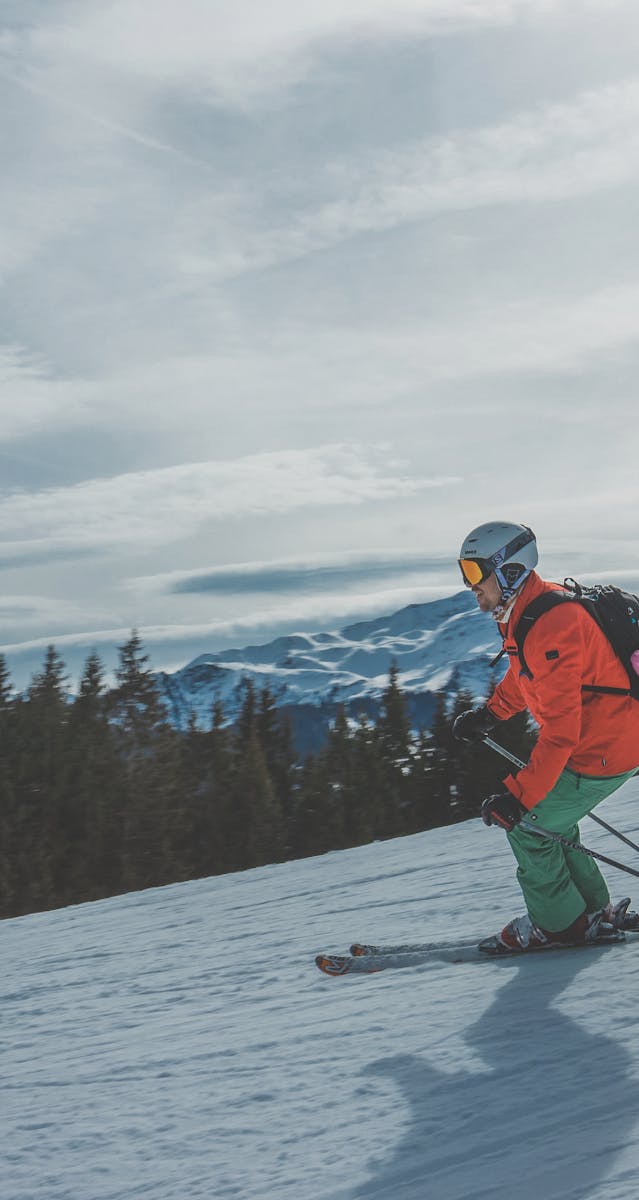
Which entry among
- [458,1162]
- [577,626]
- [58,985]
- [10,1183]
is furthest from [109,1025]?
[577,626]

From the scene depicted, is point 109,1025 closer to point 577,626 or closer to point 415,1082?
point 415,1082

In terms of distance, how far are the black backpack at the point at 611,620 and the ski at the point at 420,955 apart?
3.75 ft

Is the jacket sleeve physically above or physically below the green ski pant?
above

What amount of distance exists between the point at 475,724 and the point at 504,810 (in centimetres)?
117

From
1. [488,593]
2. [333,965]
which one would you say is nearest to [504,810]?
[488,593]

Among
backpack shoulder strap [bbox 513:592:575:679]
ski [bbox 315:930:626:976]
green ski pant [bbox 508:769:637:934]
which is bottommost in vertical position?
ski [bbox 315:930:626:976]

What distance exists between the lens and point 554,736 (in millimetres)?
3924

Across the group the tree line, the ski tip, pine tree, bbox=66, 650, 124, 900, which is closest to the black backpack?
the ski tip

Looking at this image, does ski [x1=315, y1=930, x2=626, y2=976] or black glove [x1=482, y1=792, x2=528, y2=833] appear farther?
A: ski [x1=315, y1=930, x2=626, y2=976]

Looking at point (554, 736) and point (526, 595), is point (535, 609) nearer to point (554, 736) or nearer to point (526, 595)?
point (526, 595)

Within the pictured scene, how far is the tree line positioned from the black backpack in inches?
1733

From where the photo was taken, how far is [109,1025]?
456 centimetres

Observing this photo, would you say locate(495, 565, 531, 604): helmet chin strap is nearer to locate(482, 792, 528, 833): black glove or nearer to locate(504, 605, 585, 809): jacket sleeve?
Result: locate(504, 605, 585, 809): jacket sleeve

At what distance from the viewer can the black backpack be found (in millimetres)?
4008
